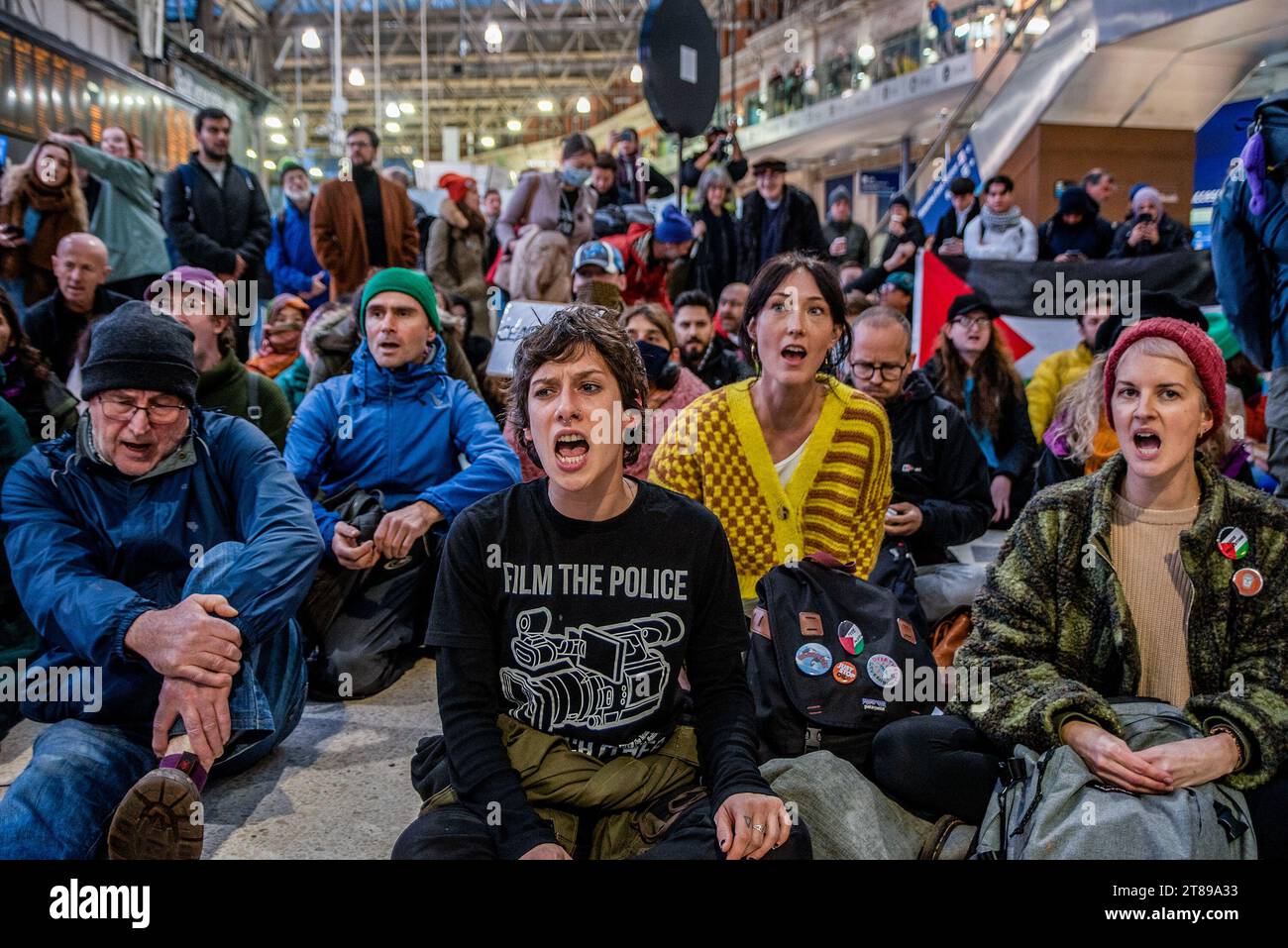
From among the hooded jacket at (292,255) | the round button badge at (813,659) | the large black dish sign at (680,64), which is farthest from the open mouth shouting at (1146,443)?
the hooded jacket at (292,255)

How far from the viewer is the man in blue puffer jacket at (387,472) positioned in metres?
3.66

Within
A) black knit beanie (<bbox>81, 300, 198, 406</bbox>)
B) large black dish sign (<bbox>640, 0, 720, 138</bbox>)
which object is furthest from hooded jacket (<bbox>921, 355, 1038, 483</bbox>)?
black knit beanie (<bbox>81, 300, 198, 406</bbox>)

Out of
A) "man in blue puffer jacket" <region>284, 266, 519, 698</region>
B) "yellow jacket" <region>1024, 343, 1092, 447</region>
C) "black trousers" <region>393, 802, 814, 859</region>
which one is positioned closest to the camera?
"black trousers" <region>393, 802, 814, 859</region>

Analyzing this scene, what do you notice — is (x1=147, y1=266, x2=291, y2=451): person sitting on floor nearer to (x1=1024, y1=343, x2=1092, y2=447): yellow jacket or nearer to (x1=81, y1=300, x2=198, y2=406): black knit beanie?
(x1=81, y1=300, x2=198, y2=406): black knit beanie

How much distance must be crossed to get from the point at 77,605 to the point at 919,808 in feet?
7.03

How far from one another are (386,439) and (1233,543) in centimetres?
291

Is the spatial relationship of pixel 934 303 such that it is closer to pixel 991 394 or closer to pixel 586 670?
pixel 991 394

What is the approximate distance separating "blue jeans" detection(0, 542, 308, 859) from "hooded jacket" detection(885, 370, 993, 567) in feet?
7.81

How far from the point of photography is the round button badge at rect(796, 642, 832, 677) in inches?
103

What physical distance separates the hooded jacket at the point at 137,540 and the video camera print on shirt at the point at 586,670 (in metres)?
0.89

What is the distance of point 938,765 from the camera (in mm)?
2414

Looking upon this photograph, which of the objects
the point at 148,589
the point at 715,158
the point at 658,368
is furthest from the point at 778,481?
the point at 715,158
